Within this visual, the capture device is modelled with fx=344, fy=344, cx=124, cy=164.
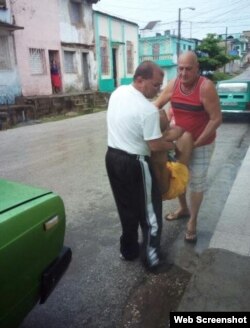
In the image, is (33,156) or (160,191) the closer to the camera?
(160,191)

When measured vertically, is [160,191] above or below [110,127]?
below

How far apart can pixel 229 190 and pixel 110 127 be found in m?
2.93

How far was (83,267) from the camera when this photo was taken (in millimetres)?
3229

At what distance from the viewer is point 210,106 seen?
10.3ft

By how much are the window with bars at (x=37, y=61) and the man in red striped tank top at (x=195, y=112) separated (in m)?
15.1

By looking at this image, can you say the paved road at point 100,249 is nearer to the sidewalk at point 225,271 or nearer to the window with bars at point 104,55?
the sidewalk at point 225,271

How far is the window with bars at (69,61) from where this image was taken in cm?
1990

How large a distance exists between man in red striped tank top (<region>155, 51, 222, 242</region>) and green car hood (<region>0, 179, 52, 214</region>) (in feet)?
5.06

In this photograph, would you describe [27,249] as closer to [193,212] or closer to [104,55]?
[193,212]

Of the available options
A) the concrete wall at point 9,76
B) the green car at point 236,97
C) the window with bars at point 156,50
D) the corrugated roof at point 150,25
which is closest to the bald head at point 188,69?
the green car at point 236,97

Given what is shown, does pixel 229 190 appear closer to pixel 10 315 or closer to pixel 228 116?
pixel 10 315

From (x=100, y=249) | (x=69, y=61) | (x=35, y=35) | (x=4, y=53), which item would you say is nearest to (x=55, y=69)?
(x=69, y=61)

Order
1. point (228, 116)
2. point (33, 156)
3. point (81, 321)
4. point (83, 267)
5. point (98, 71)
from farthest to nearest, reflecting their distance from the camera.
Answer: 1. point (98, 71)
2. point (228, 116)
3. point (33, 156)
4. point (83, 267)
5. point (81, 321)

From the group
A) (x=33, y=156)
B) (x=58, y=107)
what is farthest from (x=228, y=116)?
(x=58, y=107)
